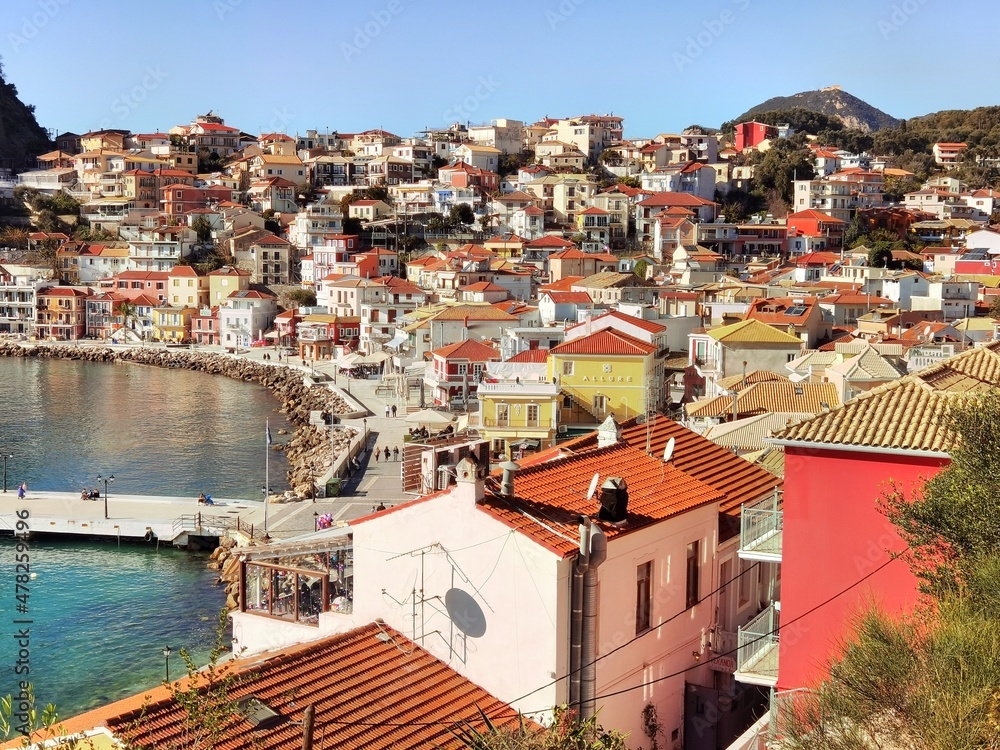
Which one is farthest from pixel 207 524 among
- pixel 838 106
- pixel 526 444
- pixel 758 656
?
pixel 838 106

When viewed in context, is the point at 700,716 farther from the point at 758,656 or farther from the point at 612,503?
the point at 612,503

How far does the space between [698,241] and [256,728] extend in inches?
2253

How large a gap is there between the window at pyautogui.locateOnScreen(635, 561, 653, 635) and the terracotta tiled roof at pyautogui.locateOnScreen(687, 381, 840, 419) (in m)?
13.3

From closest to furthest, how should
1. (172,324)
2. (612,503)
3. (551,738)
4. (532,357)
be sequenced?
(551,738), (612,503), (532,357), (172,324)

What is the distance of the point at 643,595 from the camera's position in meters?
8.71

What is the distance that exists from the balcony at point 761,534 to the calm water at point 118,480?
9.17 meters

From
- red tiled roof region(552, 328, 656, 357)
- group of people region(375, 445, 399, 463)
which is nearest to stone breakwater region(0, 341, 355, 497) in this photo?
group of people region(375, 445, 399, 463)

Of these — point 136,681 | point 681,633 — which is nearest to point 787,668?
point 681,633

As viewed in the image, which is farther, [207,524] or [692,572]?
[207,524]

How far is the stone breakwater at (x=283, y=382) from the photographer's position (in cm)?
2911

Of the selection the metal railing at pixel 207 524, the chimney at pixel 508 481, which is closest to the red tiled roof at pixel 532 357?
the metal railing at pixel 207 524

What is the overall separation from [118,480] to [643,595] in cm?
2225

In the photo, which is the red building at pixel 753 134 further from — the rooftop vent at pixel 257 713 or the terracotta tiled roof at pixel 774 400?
the rooftop vent at pixel 257 713

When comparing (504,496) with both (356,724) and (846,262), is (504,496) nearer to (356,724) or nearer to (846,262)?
(356,724)
